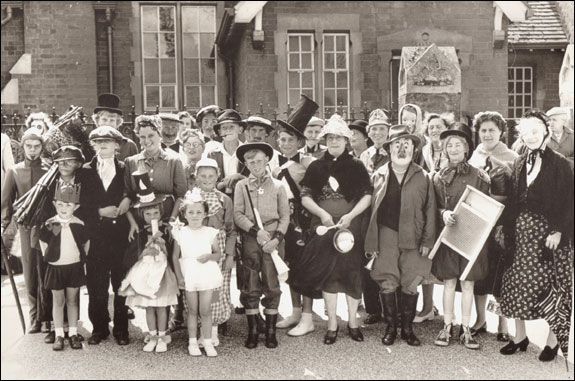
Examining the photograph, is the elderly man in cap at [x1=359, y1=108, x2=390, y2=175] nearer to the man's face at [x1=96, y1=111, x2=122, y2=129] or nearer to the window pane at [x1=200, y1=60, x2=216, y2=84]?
the man's face at [x1=96, y1=111, x2=122, y2=129]

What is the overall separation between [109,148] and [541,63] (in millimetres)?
16235

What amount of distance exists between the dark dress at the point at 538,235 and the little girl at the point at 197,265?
253 cm

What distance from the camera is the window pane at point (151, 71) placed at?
15.5 m

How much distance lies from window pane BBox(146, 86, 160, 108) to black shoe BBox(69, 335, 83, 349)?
10330 millimetres

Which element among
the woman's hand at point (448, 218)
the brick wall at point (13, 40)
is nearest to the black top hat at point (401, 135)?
the woman's hand at point (448, 218)

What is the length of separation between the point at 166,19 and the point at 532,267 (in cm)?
1229

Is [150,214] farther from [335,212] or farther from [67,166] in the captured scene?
[335,212]

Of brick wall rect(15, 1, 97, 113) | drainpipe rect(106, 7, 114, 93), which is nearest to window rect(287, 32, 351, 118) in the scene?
drainpipe rect(106, 7, 114, 93)

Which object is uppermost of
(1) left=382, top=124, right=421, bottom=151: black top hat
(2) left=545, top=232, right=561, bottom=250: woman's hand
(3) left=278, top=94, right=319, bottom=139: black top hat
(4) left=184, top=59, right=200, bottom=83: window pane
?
(4) left=184, top=59, right=200, bottom=83: window pane

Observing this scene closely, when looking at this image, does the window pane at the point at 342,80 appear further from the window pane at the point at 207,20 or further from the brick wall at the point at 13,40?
the brick wall at the point at 13,40

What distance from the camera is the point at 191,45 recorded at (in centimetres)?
1571

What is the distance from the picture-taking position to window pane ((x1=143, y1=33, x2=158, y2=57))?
609 inches

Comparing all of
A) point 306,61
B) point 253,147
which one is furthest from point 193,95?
point 253,147

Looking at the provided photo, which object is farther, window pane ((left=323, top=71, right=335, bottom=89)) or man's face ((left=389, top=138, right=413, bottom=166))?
window pane ((left=323, top=71, right=335, bottom=89))
